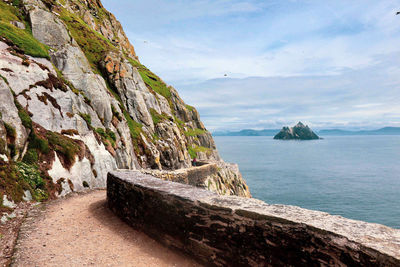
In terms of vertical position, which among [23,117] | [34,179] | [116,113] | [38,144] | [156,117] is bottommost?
[34,179]

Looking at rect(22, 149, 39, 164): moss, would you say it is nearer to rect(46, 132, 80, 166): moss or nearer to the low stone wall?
rect(46, 132, 80, 166): moss

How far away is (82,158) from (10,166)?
5696mm

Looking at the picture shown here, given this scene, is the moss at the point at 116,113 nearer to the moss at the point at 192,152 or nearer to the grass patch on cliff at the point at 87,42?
the grass patch on cliff at the point at 87,42

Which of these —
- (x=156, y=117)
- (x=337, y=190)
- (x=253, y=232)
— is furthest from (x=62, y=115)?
(x=337, y=190)

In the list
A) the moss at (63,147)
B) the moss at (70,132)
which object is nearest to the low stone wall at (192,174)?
the moss at (70,132)

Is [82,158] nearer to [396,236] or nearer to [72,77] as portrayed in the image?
[72,77]

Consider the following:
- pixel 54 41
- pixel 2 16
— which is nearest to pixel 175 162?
pixel 54 41

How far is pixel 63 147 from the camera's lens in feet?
49.2

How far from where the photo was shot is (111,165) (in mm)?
19516

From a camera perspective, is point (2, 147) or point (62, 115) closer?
point (2, 147)

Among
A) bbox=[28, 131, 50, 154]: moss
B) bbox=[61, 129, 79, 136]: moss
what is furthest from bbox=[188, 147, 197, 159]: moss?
bbox=[28, 131, 50, 154]: moss

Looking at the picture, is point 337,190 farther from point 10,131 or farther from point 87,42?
point 10,131

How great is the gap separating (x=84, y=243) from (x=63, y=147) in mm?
9168

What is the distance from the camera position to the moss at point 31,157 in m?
12.6
